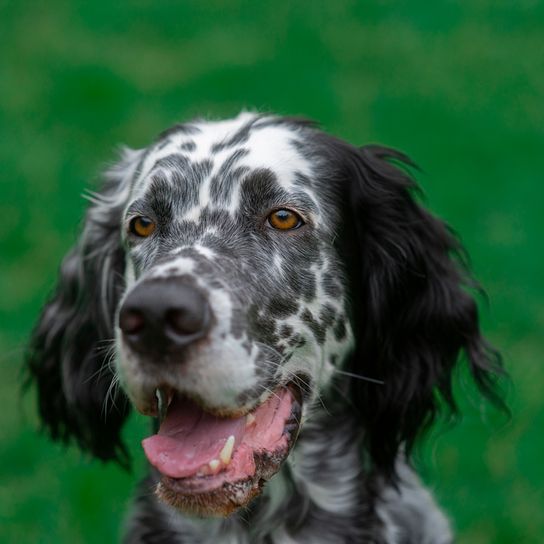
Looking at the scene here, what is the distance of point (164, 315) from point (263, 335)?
0.41 metres

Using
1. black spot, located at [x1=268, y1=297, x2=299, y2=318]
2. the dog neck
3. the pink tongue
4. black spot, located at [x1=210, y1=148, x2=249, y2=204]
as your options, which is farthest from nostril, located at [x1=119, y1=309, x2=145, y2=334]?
the dog neck

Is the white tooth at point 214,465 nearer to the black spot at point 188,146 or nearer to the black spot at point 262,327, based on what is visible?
the black spot at point 262,327

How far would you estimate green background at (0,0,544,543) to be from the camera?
4930 mm

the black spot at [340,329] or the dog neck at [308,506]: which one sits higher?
the black spot at [340,329]

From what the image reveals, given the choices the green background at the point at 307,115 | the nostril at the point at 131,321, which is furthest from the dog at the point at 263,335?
the green background at the point at 307,115

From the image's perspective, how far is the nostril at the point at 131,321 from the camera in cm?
277

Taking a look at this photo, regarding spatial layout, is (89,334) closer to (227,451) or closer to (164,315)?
(227,451)

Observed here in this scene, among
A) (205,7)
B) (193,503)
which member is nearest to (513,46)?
(205,7)

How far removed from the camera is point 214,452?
9.71 ft

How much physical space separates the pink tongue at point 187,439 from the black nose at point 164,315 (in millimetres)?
315

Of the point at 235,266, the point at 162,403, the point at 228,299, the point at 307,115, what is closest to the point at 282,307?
the point at 235,266

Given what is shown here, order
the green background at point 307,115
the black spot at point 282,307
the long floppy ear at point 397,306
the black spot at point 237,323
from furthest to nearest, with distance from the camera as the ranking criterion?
the green background at point 307,115 < the long floppy ear at point 397,306 < the black spot at point 282,307 < the black spot at point 237,323

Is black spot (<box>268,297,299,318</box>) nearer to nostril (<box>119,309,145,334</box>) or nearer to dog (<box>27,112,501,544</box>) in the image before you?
dog (<box>27,112,501,544</box>)

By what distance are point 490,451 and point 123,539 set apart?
77.3 inches
